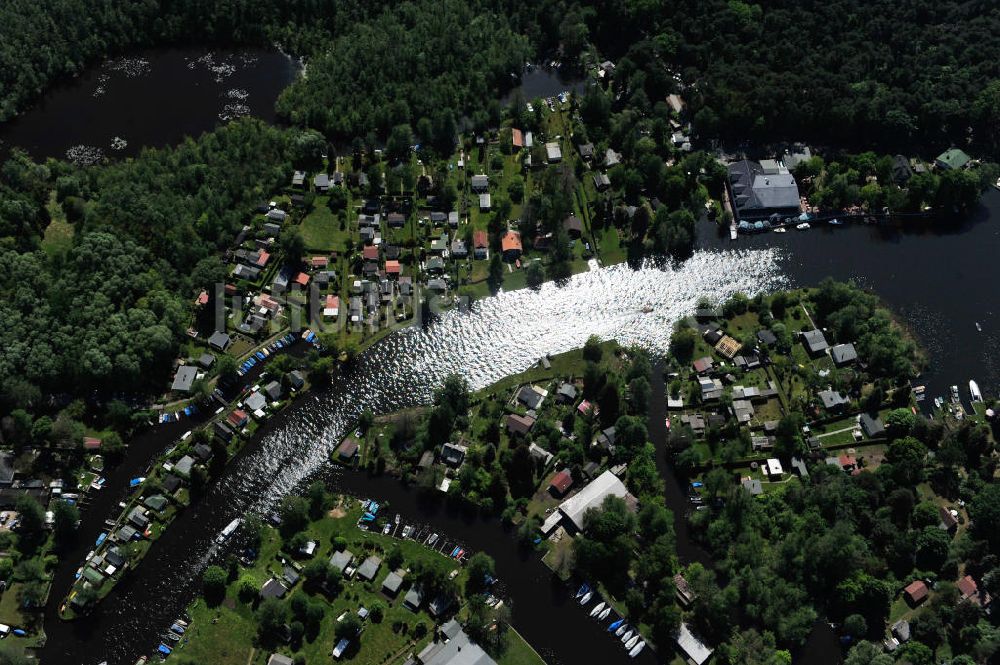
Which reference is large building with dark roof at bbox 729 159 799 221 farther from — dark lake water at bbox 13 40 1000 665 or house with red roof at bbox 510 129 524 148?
house with red roof at bbox 510 129 524 148

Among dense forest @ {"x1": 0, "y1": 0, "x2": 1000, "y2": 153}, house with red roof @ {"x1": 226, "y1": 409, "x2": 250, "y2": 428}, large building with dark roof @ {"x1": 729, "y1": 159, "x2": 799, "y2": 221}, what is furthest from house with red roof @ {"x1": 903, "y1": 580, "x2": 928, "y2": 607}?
house with red roof @ {"x1": 226, "y1": 409, "x2": 250, "y2": 428}

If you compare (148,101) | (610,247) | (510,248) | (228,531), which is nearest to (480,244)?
(510,248)

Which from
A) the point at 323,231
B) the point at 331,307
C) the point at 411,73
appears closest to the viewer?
the point at 331,307

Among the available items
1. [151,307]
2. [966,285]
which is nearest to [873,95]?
[966,285]

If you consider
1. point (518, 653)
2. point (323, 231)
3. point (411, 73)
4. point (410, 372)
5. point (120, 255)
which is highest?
point (411, 73)

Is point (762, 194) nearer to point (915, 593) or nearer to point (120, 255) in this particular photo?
point (915, 593)

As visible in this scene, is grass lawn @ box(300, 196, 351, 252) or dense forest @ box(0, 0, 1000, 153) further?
dense forest @ box(0, 0, 1000, 153)
